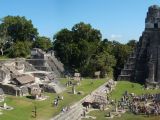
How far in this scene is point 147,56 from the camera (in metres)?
81.9

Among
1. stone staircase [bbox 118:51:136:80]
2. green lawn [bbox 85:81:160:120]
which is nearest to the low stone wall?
green lawn [bbox 85:81:160:120]

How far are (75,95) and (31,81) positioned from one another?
6992 mm

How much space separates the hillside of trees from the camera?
286ft

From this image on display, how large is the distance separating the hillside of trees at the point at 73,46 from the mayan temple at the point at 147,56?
4.51 m

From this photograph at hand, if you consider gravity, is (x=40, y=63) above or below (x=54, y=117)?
above

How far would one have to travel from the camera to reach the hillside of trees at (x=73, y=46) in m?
87.2

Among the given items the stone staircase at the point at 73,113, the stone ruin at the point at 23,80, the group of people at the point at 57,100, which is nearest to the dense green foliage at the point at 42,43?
the stone ruin at the point at 23,80

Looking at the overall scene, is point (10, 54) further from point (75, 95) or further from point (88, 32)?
point (75, 95)

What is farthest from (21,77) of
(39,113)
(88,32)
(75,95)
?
(88,32)

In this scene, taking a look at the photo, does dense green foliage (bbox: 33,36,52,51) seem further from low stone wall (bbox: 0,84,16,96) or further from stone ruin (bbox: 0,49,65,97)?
low stone wall (bbox: 0,84,16,96)

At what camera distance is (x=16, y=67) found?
7100cm

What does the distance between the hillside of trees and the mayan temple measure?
451cm

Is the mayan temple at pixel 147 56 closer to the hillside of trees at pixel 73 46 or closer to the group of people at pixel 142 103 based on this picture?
the hillside of trees at pixel 73 46

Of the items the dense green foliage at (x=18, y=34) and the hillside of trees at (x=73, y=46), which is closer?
the hillside of trees at (x=73, y=46)
